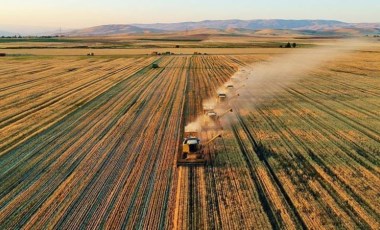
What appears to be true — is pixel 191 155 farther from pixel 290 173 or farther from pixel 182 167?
pixel 290 173

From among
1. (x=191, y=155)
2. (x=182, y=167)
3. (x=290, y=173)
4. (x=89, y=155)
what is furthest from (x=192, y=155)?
(x=89, y=155)

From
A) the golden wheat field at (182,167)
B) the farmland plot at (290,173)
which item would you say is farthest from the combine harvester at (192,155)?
the farmland plot at (290,173)

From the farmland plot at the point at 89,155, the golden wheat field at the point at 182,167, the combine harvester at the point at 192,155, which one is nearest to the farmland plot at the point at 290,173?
the golden wheat field at the point at 182,167

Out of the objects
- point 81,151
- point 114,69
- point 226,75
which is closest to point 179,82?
point 226,75

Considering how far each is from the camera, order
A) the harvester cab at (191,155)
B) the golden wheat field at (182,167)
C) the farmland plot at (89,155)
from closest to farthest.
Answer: the golden wheat field at (182,167), the farmland plot at (89,155), the harvester cab at (191,155)

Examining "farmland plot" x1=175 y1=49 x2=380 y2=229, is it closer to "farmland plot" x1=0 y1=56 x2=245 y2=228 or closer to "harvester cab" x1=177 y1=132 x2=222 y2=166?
"harvester cab" x1=177 y1=132 x2=222 y2=166

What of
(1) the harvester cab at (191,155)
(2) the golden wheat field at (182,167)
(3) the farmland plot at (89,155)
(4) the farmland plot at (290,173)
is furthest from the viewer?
(1) the harvester cab at (191,155)

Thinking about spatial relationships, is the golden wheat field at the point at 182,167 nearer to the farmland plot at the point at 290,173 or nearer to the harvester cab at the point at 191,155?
the farmland plot at the point at 290,173

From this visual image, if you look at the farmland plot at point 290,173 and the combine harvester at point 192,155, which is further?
the combine harvester at point 192,155
